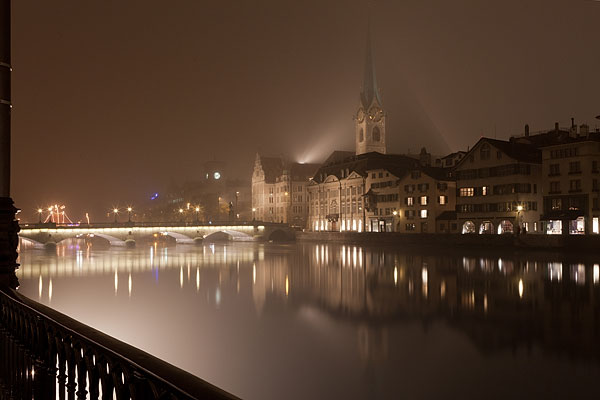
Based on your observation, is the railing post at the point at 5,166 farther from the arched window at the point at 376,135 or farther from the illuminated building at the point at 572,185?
the arched window at the point at 376,135

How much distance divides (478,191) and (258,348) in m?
51.8

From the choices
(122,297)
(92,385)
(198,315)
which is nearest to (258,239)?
(122,297)

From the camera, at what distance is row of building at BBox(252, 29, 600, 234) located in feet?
184

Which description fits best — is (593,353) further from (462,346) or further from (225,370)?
(225,370)

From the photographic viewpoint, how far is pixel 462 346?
19375mm

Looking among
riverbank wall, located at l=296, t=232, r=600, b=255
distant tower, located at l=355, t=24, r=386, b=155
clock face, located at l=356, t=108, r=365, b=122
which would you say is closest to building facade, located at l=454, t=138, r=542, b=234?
riverbank wall, located at l=296, t=232, r=600, b=255

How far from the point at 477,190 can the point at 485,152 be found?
15.5 feet

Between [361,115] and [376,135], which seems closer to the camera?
[376,135]

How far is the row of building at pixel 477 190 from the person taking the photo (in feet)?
184

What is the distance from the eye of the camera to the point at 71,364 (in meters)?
4.64

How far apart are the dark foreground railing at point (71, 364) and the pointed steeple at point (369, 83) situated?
128m

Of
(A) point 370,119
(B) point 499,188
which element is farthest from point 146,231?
(A) point 370,119

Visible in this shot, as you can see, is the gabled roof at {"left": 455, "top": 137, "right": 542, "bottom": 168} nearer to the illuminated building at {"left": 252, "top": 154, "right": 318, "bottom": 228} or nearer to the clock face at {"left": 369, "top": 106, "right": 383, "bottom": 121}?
the illuminated building at {"left": 252, "top": 154, "right": 318, "bottom": 228}

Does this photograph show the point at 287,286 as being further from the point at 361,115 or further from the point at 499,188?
the point at 361,115
